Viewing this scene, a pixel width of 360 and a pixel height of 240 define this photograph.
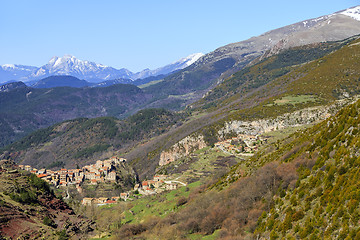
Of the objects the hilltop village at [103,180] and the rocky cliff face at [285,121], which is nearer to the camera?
the hilltop village at [103,180]

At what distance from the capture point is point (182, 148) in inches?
6314

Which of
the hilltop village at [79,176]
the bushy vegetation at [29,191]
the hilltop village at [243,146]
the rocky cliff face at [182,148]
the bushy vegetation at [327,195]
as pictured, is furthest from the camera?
the rocky cliff face at [182,148]

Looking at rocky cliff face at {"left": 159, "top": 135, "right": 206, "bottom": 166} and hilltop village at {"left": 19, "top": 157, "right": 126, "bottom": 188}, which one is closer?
hilltop village at {"left": 19, "top": 157, "right": 126, "bottom": 188}

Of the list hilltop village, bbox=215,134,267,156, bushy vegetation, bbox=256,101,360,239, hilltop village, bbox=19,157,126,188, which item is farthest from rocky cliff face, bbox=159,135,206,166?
bushy vegetation, bbox=256,101,360,239

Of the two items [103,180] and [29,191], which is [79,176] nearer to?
[103,180]

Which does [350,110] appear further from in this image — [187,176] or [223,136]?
[223,136]

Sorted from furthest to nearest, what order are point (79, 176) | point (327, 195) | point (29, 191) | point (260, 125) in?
point (260, 125), point (79, 176), point (29, 191), point (327, 195)

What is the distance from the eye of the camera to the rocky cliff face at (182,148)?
156275 millimetres

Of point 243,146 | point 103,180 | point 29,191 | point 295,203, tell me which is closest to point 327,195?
point 295,203

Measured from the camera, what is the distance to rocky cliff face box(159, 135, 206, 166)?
15627 cm

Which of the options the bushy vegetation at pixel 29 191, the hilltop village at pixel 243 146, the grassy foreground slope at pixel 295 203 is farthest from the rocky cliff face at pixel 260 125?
the bushy vegetation at pixel 29 191

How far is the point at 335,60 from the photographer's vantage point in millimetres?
183375

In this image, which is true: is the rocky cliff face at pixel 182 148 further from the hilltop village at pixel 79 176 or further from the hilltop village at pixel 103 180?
the hilltop village at pixel 79 176

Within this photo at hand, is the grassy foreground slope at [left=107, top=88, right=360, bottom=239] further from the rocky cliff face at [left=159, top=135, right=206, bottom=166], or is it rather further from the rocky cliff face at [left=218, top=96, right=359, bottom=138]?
the rocky cliff face at [left=159, top=135, right=206, bottom=166]
